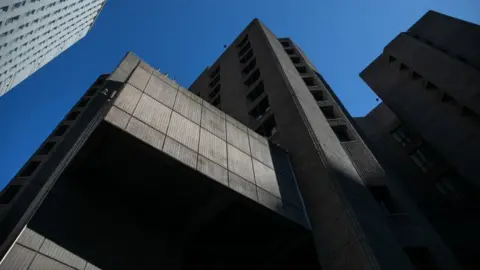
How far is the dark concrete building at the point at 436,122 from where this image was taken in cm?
2484

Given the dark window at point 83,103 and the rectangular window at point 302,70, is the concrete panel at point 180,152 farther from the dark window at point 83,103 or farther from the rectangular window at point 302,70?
the dark window at point 83,103

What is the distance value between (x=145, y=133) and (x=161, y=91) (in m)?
3.90

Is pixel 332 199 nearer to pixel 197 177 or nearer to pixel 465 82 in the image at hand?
pixel 197 177

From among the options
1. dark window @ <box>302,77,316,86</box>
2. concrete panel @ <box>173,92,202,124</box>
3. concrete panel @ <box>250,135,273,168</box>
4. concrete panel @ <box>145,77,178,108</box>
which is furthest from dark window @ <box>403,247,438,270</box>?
dark window @ <box>302,77,316,86</box>

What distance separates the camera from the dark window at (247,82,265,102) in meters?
27.6

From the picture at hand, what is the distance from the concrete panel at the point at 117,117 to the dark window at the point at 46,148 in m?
25.1

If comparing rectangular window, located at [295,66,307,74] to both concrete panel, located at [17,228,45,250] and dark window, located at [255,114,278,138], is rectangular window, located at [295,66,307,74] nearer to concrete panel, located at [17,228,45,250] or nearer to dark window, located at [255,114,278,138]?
dark window, located at [255,114,278,138]

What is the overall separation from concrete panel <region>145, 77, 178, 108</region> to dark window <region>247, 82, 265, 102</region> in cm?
1198

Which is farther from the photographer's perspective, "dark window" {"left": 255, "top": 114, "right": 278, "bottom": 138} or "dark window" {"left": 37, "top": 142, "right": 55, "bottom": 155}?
"dark window" {"left": 37, "top": 142, "right": 55, "bottom": 155}

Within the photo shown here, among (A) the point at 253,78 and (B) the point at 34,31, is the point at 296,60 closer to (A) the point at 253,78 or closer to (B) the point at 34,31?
(A) the point at 253,78

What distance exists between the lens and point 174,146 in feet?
41.5

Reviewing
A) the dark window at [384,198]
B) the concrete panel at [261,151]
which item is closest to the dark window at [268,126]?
the concrete panel at [261,151]

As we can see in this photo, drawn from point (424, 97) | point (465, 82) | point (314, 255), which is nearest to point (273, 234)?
point (314, 255)

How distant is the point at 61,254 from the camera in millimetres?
10555
